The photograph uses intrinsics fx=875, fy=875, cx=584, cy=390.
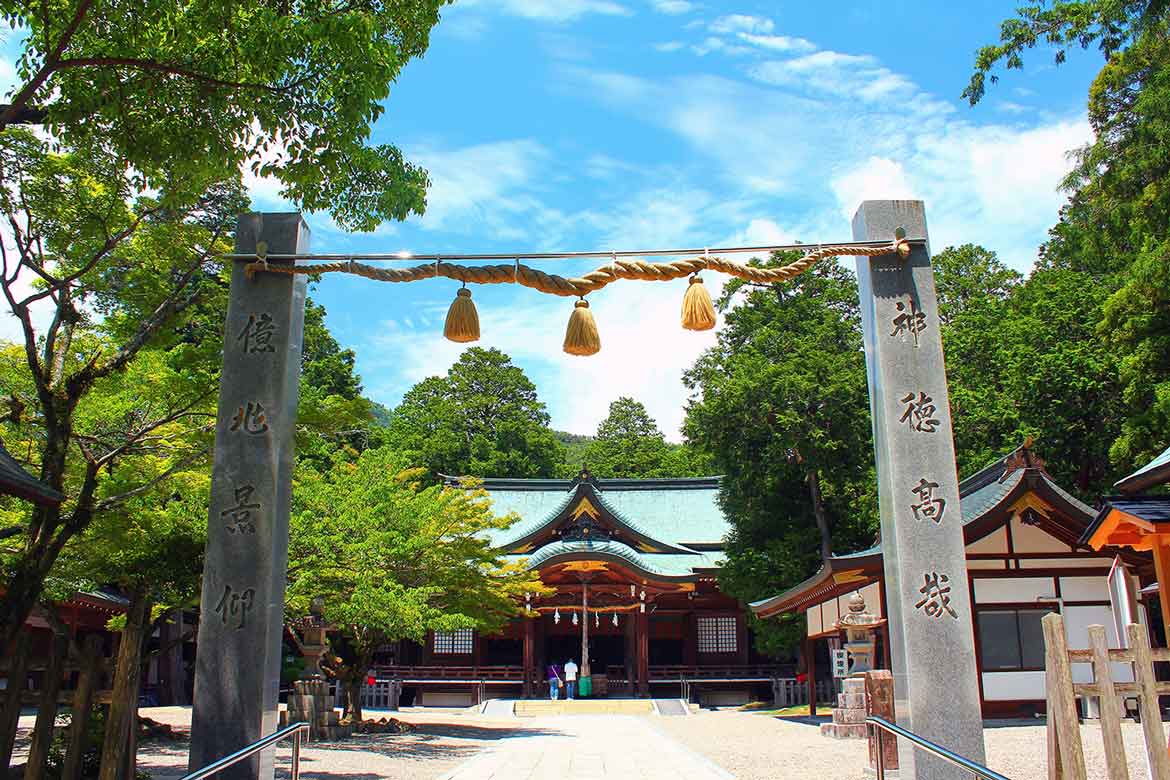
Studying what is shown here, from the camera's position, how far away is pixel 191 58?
19.1 feet

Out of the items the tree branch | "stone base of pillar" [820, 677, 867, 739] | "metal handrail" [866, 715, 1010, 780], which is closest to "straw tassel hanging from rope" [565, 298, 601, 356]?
"metal handrail" [866, 715, 1010, 780]

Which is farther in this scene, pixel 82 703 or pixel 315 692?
pixel 315 692

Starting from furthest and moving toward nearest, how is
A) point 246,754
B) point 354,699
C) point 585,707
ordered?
point 585,707, point 354,699, point 246,754

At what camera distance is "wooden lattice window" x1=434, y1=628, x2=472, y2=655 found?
2502cm

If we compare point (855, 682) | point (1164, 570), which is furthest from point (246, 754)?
point (855, 682)

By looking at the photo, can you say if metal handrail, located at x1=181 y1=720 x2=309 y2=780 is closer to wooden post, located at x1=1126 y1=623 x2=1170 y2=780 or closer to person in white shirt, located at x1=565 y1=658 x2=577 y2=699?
wooden post, located at x1=1126 y1=623 x2=1170 y2=780

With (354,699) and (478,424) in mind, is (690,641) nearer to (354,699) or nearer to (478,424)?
(354,699)

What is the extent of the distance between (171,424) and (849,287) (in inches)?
871

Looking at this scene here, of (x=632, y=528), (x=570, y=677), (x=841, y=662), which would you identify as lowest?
(x=570, y=677)

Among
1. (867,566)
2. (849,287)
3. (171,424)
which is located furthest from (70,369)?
(849,287)

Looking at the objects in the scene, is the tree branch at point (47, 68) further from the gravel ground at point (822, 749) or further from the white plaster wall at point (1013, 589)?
the white plaster wall at point (1013, 589)

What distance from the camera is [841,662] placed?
16984 millimetres

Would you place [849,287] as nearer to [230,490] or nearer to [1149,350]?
[1149,350]

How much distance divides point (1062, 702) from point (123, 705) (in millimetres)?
5937
